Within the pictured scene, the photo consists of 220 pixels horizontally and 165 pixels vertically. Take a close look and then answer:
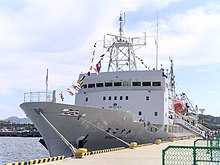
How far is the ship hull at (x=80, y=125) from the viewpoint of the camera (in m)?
15.7

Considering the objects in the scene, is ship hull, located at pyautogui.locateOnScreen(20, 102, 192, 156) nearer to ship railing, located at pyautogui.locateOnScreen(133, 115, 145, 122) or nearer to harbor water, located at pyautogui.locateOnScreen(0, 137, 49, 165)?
ship railing, located at pyautogui.locateOnScreen(133, 115, 145, 122)

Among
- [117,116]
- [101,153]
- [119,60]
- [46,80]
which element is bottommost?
[101,153]

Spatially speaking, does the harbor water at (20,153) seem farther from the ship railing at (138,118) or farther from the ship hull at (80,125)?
the ship railing at (138,118)

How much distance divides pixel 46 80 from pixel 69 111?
6.93ft

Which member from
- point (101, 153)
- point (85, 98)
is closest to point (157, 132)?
point (85, 98)

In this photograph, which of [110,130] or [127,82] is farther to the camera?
[127,82]

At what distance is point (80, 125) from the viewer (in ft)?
54.6

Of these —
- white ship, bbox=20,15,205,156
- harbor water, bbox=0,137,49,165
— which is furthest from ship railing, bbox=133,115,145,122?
harbor water, bbox=0,137,49,165

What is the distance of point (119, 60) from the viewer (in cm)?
2727

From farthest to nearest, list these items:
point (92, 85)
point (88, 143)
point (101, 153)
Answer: point (92, 85), point (88, 143), point (101, 153)

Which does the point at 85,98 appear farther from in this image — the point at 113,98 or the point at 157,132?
the point at 157,132

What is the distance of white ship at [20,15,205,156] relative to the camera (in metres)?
16.1

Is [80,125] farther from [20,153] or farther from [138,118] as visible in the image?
[20,153]

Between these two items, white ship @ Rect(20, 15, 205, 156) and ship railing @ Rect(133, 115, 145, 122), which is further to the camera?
ship railing @ Rect(133, 115, 145, 122)
